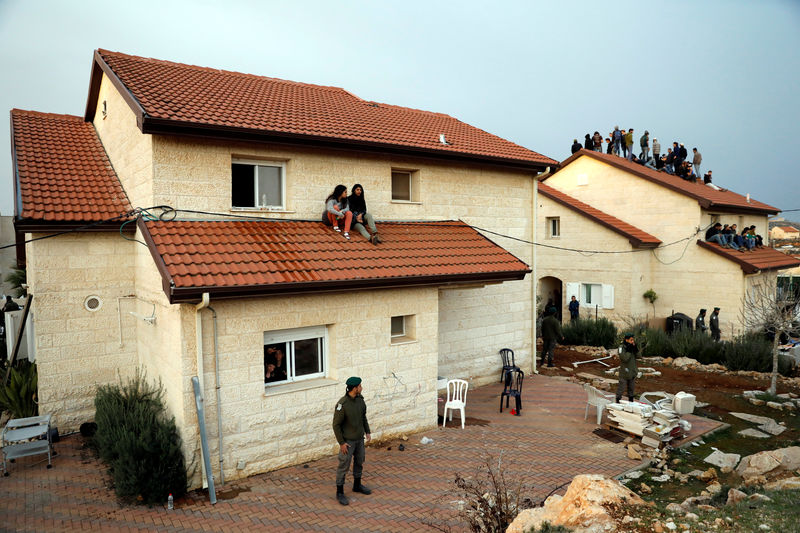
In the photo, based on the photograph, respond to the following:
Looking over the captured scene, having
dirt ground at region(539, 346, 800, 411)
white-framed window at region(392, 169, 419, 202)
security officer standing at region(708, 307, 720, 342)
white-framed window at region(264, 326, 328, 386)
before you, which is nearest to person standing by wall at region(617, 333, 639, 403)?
dirt ground at region(539, 346, 800, 411)

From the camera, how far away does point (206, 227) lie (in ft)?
29.5

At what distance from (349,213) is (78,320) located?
19.0ft

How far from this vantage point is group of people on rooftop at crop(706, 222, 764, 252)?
22.2m

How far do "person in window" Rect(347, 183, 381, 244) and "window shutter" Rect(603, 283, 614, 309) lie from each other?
50.0ft

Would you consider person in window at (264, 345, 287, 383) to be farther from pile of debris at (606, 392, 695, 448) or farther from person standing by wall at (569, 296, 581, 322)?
person standing by wall at (569, 296, 581, 322)

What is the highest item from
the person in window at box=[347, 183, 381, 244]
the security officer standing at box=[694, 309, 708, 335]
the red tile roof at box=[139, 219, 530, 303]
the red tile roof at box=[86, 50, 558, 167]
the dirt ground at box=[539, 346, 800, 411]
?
the red tile roof at box=[86, 50, 558, 167]

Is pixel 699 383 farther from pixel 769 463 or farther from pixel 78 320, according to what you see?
pixel 78 320

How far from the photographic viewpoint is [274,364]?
8.62 metres

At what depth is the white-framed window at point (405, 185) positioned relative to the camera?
12.3 metres

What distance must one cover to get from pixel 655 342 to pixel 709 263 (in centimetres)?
611

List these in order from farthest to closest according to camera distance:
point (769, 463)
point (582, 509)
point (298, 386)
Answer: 1. point (298, 386)
2. point (769, 463)
3. point (582, 509)

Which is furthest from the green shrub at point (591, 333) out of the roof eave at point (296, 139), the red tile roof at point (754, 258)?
the roof eave at point (296, 139)

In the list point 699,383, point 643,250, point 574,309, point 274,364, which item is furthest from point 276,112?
point 643,250

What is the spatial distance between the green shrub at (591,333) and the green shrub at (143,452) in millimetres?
15821
